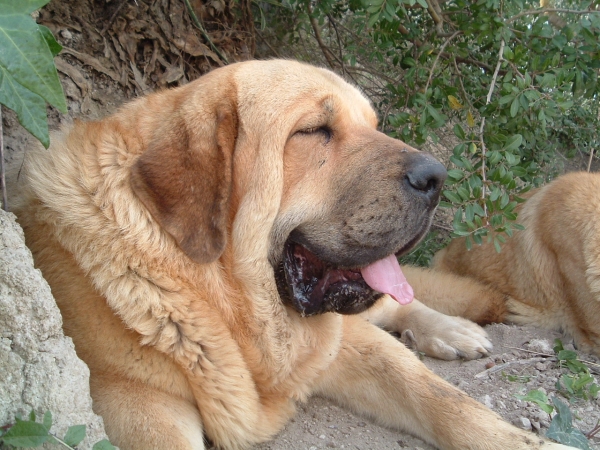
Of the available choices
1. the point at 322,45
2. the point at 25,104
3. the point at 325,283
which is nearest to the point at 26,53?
the point at 25,104

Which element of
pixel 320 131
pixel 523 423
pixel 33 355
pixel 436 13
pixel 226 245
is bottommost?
pixel 523 423

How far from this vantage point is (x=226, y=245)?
2166 millimetres

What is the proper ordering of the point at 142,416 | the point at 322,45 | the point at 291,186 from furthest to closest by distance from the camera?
the point at 322,45
the point at 291,186
the point at 142,416

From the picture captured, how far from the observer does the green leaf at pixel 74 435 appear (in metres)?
1.54

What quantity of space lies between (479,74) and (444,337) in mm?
2259

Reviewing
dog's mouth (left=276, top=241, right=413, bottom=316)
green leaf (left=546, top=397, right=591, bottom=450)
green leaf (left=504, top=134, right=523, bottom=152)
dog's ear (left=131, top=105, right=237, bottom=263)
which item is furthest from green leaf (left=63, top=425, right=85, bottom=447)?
green leaf (left=504, top=134, right=523, bottom=152)

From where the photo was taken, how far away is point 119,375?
81.4 inches

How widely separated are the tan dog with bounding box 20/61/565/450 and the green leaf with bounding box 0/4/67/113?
644mm

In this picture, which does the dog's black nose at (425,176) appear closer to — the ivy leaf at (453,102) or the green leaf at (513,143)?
the green leaf at (513,143)

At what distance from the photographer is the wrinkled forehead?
2.26 metres

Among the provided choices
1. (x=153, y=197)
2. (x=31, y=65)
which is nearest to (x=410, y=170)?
(x=153, y=197)

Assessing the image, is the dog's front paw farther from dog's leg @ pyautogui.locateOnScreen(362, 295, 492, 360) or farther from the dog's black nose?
the dog's black nose

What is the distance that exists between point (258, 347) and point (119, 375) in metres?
0.54

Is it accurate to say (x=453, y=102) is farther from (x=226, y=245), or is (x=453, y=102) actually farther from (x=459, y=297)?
(x=226, y=245)
